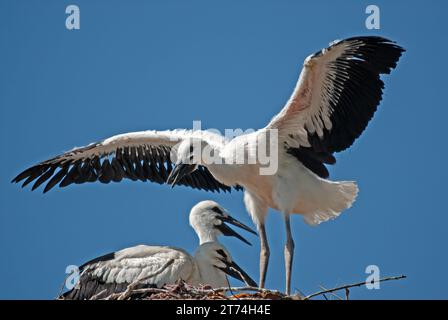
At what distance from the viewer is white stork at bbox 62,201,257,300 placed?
10844 millimetres

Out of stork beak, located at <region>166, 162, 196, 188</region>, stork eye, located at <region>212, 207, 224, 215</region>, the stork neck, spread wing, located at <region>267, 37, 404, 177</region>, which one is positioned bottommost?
the stork neck

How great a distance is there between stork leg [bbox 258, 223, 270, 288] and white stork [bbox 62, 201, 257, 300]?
135 millimetres

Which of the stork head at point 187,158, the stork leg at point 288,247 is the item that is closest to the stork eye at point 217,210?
the stork head at point 187,158

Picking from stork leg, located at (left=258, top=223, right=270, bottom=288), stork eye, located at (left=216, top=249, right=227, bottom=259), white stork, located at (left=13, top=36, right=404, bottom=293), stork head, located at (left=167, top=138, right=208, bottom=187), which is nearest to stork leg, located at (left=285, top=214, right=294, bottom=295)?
white stork, located at (left=13, top=36, right=404, bottom=293)

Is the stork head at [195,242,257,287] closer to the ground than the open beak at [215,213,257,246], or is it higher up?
closer to the ground

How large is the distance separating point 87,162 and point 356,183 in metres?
3.13

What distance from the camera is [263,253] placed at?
11422mm

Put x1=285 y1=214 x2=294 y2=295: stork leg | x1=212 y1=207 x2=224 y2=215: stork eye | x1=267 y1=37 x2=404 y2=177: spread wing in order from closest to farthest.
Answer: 1. x1=267 y1=37 x2=404 y2=177: spread wing
2. x1=285 y1=214 x2=294 y2=295: stork leg
3. x1=212 y1=207 x2=224 y2=215: stork eye

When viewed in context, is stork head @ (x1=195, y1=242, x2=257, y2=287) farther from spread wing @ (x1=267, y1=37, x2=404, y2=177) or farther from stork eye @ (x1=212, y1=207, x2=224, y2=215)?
spread wing @ (x1=267, y1=37, x2=404, y2=177)

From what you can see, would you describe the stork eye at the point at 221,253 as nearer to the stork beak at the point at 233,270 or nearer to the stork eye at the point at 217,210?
the stork beak at the point at 233,270

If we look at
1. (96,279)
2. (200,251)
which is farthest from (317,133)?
(96,279)
